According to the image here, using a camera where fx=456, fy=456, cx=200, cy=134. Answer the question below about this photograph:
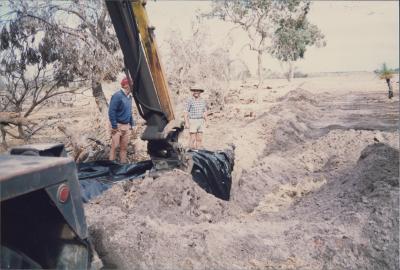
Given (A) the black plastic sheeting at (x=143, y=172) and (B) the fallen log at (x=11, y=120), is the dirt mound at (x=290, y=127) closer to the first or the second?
(A) the black plastic sheeting at (x=143, y=172)

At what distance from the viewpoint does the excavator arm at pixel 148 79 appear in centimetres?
502

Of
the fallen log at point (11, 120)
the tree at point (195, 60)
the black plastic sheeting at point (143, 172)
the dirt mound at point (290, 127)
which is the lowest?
the dirt mound at point (290, 127)

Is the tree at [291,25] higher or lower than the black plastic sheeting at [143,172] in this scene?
higher

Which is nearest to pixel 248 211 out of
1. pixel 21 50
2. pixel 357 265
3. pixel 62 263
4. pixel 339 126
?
pixel 357 265

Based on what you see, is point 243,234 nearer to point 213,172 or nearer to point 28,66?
point 213,172

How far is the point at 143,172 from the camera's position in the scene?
6.07 metres

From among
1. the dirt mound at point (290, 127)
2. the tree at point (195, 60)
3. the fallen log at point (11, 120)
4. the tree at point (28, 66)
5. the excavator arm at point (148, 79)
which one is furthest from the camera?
the tree at point (195, 60)

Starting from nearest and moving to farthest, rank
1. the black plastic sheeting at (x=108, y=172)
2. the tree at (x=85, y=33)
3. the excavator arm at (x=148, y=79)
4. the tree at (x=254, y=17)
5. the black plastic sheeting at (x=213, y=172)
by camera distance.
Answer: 1. the excavator arm at (x=148, y=79)
2. the black plastic sheeting at (x=108, y=172)
3. the black plastic sheeting at (x=213, y=172)
4. the tree at (x=85, y=33)
5. the tree at (x=254, y=17)

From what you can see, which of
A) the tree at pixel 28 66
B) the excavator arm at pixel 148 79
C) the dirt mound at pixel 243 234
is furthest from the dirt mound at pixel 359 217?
the tree at pixel 28 66

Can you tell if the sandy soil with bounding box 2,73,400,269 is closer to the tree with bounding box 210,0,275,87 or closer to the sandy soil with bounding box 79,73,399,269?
the sandy soil with bounding box 79,73,399,269

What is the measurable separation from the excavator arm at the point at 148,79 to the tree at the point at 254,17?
16.4m

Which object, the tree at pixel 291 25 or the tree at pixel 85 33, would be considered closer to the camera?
the tree at pixel 85 33

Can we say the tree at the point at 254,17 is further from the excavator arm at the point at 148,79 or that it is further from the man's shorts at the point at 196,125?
the excavator arm at the point at 148,79

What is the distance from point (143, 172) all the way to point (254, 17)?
18.0 m
